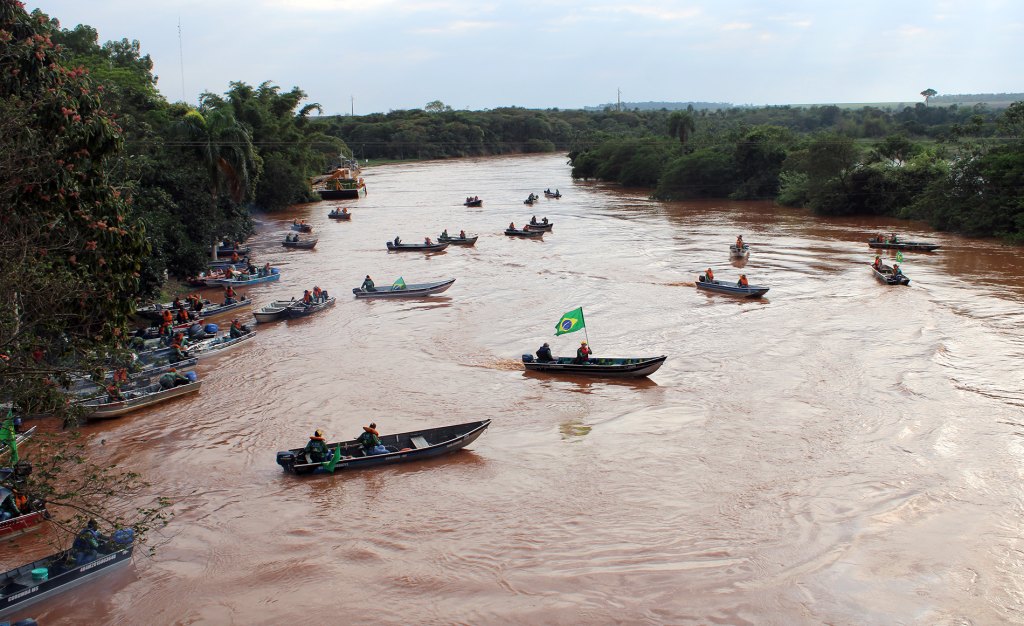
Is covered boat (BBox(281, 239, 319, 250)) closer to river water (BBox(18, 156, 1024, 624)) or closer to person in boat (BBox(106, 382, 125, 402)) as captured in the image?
river water (BBox(18, 156, 1024, 624))

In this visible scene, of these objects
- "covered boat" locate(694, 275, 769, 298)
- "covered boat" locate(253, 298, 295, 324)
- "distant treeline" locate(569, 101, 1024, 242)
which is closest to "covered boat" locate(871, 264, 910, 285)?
"covered boat" locate(694, 275, 769, 298)

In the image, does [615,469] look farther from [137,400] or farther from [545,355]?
[137,400]

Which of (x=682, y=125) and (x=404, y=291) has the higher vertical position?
(x=682, y=125)

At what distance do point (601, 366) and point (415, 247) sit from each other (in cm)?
2537

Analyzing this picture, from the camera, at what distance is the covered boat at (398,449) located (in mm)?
17500

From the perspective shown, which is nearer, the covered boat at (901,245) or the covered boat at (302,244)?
the covered boat at (901,245)

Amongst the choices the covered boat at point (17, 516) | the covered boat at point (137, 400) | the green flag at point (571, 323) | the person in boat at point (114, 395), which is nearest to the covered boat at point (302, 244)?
the covered boat at point (137, 400)

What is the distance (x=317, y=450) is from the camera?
57.3ft

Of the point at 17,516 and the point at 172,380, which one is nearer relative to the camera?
the point at 17,516

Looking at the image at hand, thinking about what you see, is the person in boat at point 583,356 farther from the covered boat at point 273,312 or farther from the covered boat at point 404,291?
the covered boat at point 404,291

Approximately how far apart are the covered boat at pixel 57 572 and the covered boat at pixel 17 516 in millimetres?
1673

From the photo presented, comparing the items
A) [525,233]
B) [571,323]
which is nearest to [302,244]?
[525,233]

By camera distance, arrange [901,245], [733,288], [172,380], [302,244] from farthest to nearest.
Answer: [302,244] < [901,245] < [733,288] < [172,380]

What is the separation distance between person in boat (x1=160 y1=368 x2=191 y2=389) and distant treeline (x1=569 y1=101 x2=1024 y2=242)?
131 ft
